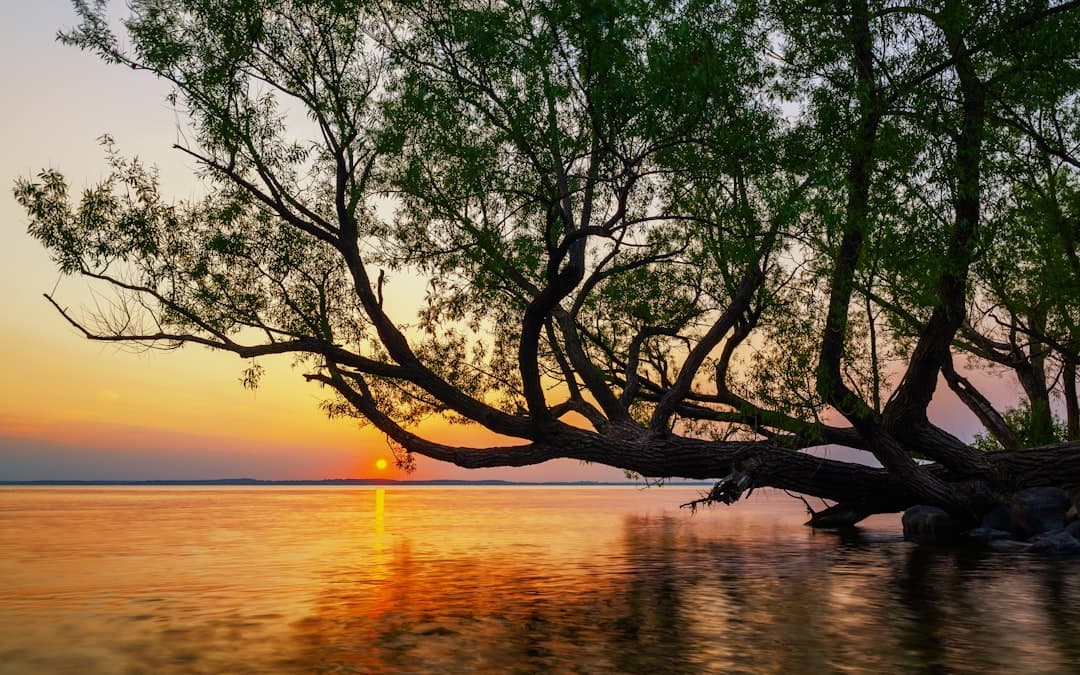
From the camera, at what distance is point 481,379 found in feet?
94.9

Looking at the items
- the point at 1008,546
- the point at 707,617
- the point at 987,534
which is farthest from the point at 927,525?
the point at 707,617

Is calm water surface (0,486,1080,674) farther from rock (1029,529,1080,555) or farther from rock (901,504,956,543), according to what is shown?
rock (1029,529,1080,555)

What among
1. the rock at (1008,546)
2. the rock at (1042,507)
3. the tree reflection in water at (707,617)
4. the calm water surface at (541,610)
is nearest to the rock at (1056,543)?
the rock at (1008,546)

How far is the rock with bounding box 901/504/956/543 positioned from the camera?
30156 millimetres

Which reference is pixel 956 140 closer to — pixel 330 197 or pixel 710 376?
pixel 710 376

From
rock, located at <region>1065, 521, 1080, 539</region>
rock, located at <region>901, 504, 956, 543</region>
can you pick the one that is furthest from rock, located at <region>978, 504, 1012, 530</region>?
rock, located at <region>1065, 521, 1080, 539</region>

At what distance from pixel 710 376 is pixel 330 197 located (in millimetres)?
12542

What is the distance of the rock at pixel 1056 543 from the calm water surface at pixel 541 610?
207 cm

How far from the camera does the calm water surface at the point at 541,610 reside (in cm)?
1149

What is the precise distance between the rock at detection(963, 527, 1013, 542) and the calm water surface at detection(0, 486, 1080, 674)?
2.38 m

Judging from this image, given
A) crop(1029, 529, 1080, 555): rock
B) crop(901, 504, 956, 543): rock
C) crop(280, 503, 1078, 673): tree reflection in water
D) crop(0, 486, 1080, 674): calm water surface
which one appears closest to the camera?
crop(280, 503, 1078, 673): tree reflection in water

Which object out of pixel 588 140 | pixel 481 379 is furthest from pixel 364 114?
pixel 481 379

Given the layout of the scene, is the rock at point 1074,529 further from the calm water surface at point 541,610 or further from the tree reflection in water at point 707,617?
the tree reflection in water at point 707,617

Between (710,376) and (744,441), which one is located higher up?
(710,376)
